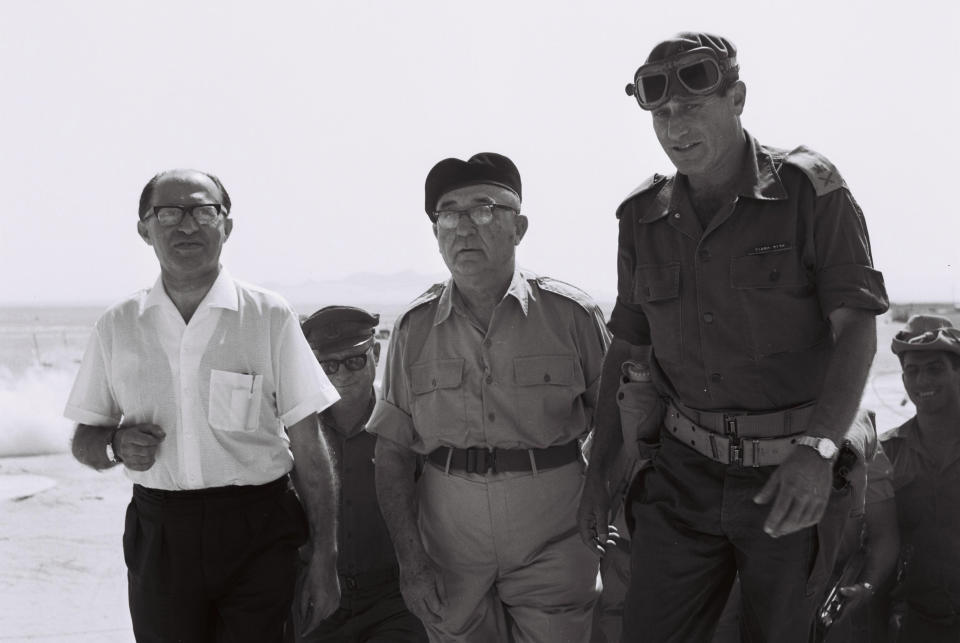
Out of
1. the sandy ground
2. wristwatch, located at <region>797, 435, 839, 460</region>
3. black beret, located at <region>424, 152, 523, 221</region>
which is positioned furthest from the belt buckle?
the sandy ground

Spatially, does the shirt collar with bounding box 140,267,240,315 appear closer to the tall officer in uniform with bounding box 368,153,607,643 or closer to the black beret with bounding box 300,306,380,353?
the tall officer in uniform with bounding box 368,153,607,643

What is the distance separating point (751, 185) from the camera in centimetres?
269

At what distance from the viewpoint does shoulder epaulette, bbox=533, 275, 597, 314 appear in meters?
3.44

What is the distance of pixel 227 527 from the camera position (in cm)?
298

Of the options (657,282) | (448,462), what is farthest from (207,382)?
(657,282)

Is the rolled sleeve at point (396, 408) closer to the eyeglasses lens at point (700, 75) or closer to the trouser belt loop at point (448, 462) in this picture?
the trouser belt loop at point (448, 462)

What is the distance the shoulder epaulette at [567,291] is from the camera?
3439mm

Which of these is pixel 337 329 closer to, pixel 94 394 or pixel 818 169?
pixel 94 394

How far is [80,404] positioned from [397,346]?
1.07 meters

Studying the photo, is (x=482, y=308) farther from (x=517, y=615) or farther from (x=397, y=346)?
(x=517, y=615)

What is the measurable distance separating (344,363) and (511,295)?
103 centimetres

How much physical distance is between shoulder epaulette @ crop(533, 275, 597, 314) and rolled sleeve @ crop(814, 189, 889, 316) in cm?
99

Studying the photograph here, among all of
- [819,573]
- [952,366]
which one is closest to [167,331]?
[819,573]

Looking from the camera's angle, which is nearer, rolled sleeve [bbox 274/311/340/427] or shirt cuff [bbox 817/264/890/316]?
shirt cuff [bbox 817/264/890/316]
